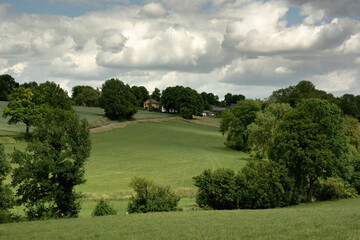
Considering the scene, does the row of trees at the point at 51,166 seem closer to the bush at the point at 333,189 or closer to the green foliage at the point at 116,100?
the bush at the point at 333,189

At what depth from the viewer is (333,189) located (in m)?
45.4

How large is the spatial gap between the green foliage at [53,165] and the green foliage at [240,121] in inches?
2574

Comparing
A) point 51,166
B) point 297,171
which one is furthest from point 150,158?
point 51,166

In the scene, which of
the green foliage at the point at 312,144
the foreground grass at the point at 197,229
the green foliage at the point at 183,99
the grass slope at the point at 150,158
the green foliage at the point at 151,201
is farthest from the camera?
the green foliage at the point at 183,99

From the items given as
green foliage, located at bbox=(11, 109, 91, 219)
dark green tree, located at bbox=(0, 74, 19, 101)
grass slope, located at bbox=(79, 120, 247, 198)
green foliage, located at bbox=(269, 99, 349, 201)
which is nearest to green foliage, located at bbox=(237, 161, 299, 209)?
green foliage, located at bbox=(269, 99, 349, 201)

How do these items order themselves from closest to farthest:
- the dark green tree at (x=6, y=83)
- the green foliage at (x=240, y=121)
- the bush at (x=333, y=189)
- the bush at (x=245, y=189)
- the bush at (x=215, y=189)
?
the bush at (x=215, y=189) → the bush at (x=245, y=189) → the bush at (x=333, y=189) → the green foliage at (x=240, y=121) → the dark green tree at (x=6, y=83)

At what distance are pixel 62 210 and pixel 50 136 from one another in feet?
24.8

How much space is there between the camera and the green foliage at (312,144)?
42.1 metres

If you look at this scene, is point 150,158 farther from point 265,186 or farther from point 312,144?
point 312,144

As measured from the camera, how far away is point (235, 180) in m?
41.1

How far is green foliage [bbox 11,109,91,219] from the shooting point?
107ft

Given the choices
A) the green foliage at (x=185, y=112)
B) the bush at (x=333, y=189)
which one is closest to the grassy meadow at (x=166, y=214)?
the bush at (x=333, y=189)

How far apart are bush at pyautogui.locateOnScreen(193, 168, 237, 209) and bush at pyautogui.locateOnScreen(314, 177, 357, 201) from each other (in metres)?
13.7

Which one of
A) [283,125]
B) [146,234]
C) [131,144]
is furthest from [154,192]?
[131,144]
